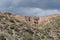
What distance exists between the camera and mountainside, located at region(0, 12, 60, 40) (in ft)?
185

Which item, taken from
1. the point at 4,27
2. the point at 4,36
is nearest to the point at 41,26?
the point at 4,27

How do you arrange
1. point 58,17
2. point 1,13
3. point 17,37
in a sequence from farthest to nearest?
point 58,17
point 1,13
point 17,37

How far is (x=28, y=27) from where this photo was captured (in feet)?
205

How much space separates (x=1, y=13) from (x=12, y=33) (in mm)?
9892

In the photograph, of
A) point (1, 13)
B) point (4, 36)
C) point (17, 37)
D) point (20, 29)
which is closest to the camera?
point (4, 36)

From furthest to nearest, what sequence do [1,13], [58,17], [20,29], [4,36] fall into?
[58,17]
[1,13]
[20,29]
[4,36]

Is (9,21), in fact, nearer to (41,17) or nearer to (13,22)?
(13,22)

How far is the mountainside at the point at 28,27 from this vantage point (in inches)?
2219

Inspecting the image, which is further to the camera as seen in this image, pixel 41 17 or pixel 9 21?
pixel 41 17

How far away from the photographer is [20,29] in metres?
59.8

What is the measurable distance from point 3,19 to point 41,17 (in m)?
14.1

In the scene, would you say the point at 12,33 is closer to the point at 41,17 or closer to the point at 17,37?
the point at 17,37

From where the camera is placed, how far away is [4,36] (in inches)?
1993

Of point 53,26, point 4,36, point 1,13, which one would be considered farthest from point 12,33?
point 53,26
